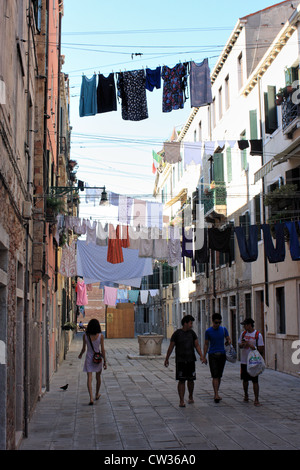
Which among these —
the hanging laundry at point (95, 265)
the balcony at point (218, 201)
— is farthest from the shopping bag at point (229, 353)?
the balcony at point (218, 201)

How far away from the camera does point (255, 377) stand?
10711 millimetres

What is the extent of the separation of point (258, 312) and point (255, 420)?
1165 cm

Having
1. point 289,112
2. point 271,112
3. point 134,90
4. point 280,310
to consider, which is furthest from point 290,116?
point 280,310

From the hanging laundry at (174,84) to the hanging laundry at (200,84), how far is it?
38cm

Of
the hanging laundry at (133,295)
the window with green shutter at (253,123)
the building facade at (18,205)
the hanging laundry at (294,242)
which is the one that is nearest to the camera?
the building facade at (18,205)

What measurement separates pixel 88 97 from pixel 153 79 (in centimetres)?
178

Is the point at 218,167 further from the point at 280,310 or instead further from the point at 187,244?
the point at 280,310

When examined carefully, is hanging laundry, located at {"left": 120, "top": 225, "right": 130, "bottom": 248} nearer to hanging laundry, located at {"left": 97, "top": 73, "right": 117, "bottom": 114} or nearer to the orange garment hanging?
the orange garment hanging

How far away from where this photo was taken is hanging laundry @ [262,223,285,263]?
1568cm

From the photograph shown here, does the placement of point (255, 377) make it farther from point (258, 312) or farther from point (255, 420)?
point (258, 312)

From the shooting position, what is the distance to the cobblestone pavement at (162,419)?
769cm

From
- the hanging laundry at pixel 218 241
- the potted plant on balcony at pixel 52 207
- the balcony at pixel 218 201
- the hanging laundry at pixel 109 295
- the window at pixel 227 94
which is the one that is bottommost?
the hanging laundry at pixel 109 295

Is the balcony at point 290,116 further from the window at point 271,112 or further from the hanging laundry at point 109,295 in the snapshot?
the hanging laundry at point 109,295
